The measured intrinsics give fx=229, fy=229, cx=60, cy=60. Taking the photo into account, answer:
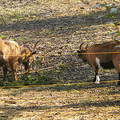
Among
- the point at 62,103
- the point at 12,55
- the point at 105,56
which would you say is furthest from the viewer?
the point at 12,55

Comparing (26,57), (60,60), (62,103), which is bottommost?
(62,103)

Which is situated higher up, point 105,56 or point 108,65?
point 105,56

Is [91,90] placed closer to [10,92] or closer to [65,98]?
[65,98]

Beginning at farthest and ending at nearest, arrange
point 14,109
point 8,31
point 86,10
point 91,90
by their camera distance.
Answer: point 86,10, point 8,31, point 91,90, point 14,109

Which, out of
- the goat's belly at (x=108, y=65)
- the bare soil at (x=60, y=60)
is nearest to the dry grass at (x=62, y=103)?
the bare soil at (x=60, y=60)

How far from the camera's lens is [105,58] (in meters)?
6.75

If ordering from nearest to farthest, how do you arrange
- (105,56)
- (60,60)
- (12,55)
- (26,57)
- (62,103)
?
1. (62,103)
2. (105,56)
3. (12,55)
4. (26,57)
5. (60,60)

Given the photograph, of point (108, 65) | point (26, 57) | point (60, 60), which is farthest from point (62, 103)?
point (60, 60)

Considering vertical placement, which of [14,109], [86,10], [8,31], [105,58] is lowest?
[14,109]

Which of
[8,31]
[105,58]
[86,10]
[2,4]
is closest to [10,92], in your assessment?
[105,58]

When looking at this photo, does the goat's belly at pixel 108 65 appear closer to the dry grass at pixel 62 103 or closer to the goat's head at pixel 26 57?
the dry grass at pixel 62 103

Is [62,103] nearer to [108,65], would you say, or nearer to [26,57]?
[108,65]

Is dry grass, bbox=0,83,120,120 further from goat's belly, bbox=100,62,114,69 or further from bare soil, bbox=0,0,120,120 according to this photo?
goat's belly, bbox=100,62,114,69

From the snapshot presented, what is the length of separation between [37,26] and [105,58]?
7889 mm
